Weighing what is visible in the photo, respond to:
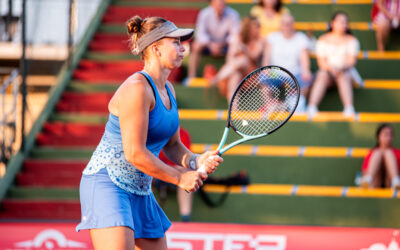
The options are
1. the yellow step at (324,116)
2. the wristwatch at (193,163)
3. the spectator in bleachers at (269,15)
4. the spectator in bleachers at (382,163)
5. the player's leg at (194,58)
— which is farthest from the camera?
the spectator in bleachers at (269,15)

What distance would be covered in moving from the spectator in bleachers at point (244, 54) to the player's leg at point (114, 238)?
4432mm

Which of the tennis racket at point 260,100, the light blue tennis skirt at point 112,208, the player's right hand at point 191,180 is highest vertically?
the tennis racket at point 260,100

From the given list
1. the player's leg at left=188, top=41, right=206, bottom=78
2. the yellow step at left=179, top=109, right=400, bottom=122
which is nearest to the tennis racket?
the yellow step at left=179, top=109, right=400, bottom=122

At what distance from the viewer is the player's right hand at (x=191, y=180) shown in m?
3.03

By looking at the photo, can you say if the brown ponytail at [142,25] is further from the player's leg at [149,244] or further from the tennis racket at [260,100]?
the player's leg at [149,244]

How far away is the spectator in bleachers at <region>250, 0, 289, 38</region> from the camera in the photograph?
835 cm

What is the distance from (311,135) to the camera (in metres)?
7.26

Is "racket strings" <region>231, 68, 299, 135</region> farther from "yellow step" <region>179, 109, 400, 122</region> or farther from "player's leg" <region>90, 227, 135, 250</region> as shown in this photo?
"yellow step" <region>179, 109, 400, 122</region>

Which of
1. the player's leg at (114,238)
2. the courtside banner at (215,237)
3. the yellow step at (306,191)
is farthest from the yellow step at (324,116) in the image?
the player's leg at (114,238)

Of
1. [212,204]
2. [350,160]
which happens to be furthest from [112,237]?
[350,160]

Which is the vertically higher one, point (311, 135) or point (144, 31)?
point (144, 31)

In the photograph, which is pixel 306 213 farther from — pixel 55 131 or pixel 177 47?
pixel 177 47

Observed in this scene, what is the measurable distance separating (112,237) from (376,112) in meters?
5.46

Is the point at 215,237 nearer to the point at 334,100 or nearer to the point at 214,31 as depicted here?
the point at 334,100
